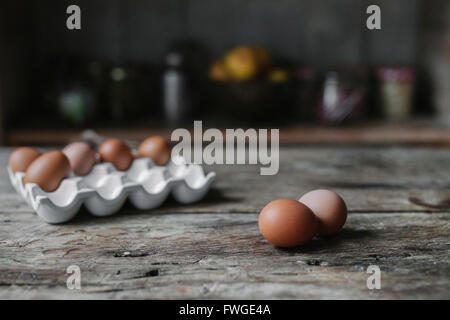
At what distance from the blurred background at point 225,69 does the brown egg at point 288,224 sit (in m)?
1.22

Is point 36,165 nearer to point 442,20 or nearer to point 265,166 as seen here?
point 265,166

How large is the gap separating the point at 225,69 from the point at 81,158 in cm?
122

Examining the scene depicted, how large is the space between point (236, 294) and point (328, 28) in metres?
1.96

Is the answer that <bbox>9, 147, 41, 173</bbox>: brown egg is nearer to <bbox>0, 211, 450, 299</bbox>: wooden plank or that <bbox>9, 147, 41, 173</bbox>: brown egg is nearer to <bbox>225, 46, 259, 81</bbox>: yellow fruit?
<bbox>0, 211, 450, 299</bbox>: wooden plank

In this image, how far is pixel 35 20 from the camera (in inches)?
86.4

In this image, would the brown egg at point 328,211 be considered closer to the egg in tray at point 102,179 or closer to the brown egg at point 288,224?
the brown egg at point 288,224

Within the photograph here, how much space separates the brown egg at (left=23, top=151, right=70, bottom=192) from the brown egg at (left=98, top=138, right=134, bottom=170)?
0.40 feet

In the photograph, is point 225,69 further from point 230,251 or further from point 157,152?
point 230,251

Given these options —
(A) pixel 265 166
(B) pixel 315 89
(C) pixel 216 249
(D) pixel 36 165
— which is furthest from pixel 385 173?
(B) pixel 315 89

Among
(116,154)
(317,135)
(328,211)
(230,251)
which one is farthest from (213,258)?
(317,135)

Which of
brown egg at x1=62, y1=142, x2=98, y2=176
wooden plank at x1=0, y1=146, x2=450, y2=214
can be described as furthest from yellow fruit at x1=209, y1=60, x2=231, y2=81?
brown egg at x1=62, y1=142, x2=98, y2=176

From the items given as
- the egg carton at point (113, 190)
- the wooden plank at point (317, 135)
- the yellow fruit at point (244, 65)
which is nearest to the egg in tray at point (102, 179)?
the egg carton at point (113, 190)

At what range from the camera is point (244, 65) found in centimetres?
190

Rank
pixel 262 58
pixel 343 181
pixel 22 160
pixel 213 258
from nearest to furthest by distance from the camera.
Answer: pixel 213 258 < pixel 22 160 < pixel 343 181 < pixel 262 58
